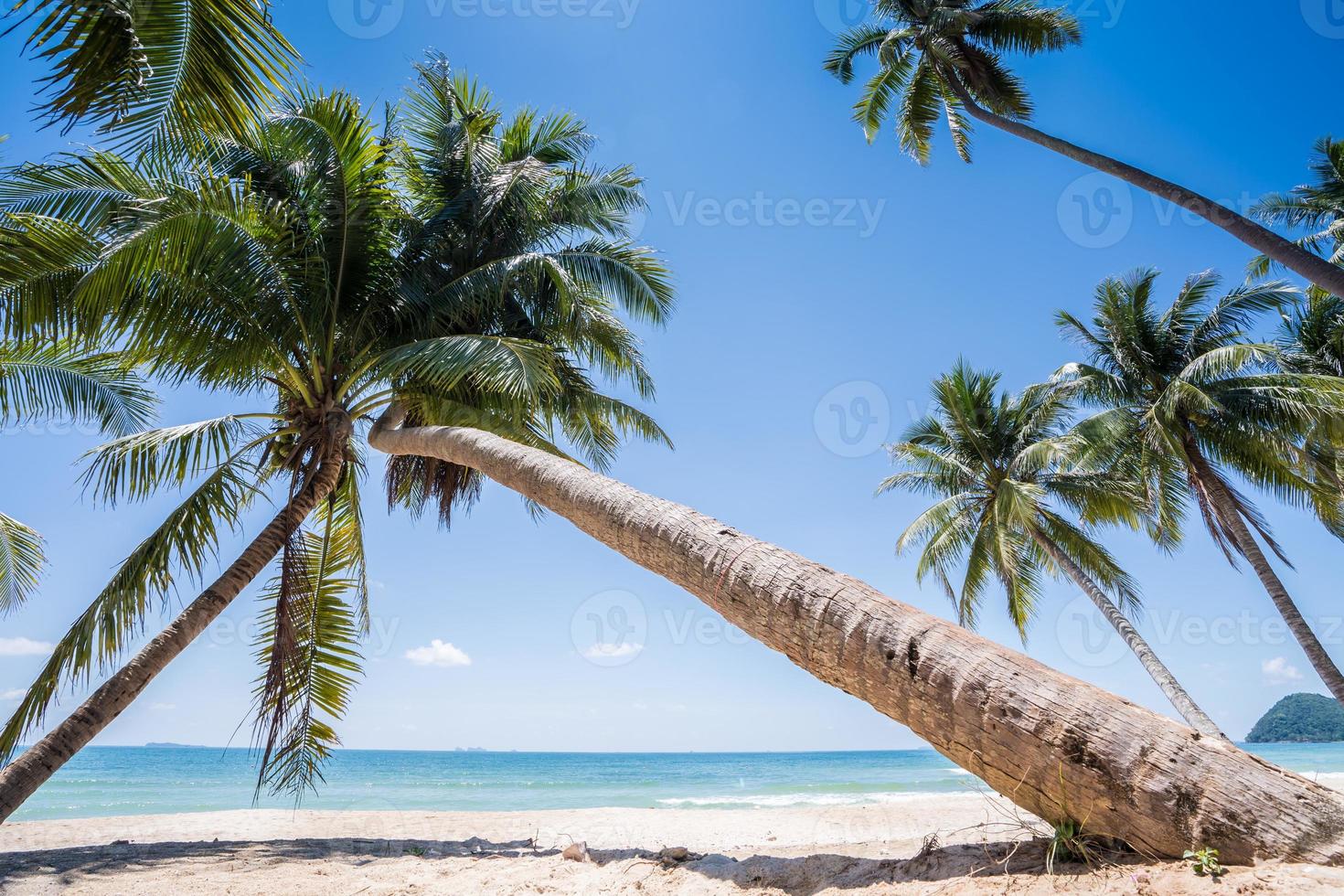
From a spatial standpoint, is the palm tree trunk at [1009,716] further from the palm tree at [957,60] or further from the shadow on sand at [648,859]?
the palm tree at [957,60]

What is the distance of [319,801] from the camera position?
22750mm

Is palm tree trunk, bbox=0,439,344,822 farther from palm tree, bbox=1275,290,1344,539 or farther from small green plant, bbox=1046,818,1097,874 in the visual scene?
palm tree, bbox=1275,290,1344,539

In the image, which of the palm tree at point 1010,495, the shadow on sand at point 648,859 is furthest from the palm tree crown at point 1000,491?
the shadow on sand at point 648,859

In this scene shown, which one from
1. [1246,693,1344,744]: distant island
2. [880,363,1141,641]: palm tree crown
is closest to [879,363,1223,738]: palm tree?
[880,363,1141,641]: palm tree crown

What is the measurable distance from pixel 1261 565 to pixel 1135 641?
2479 mm

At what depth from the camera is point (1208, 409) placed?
1226 centimetres

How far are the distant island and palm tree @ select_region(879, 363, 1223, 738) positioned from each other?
225 feet

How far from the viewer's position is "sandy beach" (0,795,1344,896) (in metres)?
2.25

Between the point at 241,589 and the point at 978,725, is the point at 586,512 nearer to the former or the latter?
the point at 978,725

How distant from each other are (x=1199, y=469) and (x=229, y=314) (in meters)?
15.0

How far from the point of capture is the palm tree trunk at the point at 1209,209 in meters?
6.63

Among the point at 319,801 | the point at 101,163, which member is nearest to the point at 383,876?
the point at 101,163

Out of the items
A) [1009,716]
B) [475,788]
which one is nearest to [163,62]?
[1009,716]

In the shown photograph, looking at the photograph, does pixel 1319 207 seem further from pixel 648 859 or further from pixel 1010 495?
pixel 648 859
